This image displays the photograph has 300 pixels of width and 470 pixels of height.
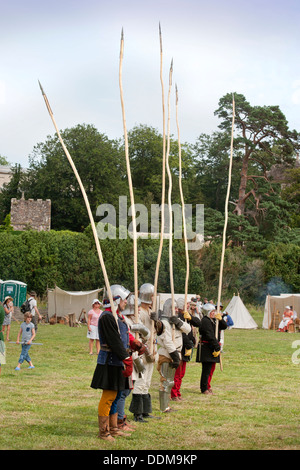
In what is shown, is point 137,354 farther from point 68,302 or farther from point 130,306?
point 68,302

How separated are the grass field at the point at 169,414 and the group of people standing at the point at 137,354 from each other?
9.5 inches

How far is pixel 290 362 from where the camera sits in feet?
54.5

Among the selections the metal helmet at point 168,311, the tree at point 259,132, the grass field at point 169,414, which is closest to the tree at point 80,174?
Answer: the tree at point 259,132

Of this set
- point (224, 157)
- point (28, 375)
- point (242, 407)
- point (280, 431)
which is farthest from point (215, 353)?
point (224, 157)

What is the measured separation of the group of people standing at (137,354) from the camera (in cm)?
701

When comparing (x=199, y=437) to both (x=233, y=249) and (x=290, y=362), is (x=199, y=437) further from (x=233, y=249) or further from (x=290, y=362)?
(x=233, y=249)

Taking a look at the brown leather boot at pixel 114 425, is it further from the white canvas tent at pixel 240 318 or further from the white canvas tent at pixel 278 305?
the white canvas tent at pixel 278 305

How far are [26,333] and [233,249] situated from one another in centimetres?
3395

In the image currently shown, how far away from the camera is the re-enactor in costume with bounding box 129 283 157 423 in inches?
328

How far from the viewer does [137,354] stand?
780 cm

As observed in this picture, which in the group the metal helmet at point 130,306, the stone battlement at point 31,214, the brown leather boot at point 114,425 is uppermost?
the stone battlement at point 31,214

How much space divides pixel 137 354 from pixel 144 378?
2.16ft

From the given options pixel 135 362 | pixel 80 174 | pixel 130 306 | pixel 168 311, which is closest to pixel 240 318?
pixel 168 311

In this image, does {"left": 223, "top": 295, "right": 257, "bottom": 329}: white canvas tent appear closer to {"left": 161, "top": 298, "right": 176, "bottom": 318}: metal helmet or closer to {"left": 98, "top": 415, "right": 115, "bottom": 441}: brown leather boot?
{"left": 161, "top": 298, "right": 176, "bottom": 318}: metal helmet
